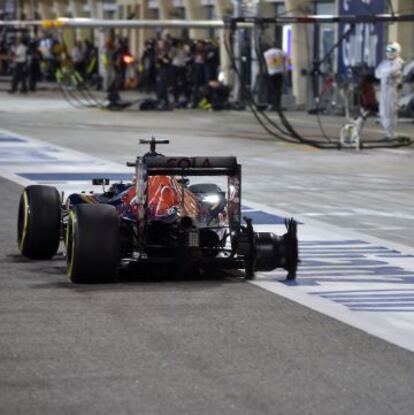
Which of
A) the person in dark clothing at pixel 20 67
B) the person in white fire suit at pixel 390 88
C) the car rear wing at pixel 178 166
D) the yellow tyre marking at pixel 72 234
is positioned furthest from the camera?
the person in dark clothing at pixel 20 67

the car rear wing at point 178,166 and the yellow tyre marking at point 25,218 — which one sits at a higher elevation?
the car rear wing at point 178,166

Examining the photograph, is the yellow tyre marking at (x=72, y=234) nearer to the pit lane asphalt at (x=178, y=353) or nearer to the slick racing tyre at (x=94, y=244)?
the slick racing tyre at (x=94, y=244)

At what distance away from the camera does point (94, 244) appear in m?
11.4

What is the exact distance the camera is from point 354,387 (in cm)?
823

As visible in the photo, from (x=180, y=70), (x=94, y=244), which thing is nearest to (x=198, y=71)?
(x=180, y=70)

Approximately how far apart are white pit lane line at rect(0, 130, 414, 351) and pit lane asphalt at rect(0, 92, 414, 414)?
0.22 m

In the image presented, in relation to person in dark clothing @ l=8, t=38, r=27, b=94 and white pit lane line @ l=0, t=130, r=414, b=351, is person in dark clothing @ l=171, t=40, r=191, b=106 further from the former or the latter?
white pit lane line @ l=0, t=130, r=414, b=351

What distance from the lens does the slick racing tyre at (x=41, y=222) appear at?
41.6 feet

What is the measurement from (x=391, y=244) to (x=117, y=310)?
4.85 m

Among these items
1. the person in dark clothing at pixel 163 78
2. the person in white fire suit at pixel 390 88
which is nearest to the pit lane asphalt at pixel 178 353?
the person in white fire suit at pixel 390 88

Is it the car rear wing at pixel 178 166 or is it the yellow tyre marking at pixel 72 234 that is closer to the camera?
the yellow tyre marking at pixel 72 234

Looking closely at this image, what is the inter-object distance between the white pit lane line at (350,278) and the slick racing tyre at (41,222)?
5.78 ft

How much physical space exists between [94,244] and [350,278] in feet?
7.41

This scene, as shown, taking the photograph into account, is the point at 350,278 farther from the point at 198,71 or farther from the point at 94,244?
the point at 198,71
